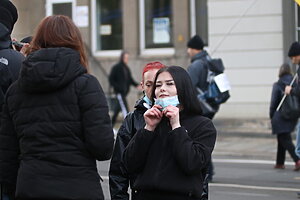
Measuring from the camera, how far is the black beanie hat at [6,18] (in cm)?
556

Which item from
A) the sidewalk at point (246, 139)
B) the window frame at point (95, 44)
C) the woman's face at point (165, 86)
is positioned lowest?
the sidewalk at point (246, 139)

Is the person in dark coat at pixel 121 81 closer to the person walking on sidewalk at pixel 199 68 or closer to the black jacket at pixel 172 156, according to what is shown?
the person walking on sidewalk at pixel 199 68

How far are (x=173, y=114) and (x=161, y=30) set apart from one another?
16.2 metres

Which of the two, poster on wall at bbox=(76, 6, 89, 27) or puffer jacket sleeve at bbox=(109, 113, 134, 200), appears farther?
poster on wall at bbox=(76, 6, 89, 27)

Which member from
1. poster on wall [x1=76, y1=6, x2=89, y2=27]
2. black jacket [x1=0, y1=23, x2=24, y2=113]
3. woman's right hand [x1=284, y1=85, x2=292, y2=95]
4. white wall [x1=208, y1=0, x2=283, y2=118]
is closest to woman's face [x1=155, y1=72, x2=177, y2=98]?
black jacket [x1=0, y1=23, x2=24, y2=113]

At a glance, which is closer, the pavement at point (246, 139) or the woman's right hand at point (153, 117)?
the woman's right hand at point (153, 117)

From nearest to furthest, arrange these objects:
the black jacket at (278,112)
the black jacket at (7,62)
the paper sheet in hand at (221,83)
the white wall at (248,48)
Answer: the black jacket at (7,62) → the paper sheet in hand at (221,83) → the black jacket at (278,112) → the white wall at (248,48)

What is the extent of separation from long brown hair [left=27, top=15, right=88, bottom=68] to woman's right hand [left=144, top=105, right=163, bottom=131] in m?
0.48

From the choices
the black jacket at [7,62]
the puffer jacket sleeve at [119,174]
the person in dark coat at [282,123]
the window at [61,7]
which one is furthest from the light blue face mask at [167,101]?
the window at [61,7]

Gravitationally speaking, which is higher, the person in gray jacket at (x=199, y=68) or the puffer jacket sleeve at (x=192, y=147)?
the person in gray jacket at (x=199, y=68)

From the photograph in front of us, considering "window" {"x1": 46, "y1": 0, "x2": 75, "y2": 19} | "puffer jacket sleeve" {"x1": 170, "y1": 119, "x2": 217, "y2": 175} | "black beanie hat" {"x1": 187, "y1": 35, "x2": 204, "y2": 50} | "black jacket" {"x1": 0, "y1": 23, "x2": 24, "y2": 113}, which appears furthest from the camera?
"window" {"x1": 46, "y1": 0, "x2": 75, "y2": 19}

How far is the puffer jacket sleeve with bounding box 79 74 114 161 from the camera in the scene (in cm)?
441

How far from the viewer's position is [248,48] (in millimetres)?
18672

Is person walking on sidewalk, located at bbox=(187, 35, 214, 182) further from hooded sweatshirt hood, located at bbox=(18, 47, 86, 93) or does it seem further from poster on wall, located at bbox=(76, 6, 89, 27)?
poster on wall, located at bbox=(76, 6, 89, 27)
